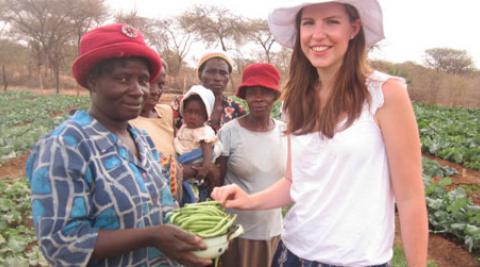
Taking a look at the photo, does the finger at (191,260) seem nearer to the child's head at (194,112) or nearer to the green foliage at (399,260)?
the child's head at (194,112)

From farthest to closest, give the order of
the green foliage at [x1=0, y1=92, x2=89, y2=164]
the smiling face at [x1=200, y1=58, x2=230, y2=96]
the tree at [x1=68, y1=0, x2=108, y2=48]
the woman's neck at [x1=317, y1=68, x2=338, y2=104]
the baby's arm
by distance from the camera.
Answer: the tree at [x1=68, y1=0, x2=108, y2=48], the green foliage at [x1=0, y1=92, x2=89, y2=164], the smiling face at [x1=200, y1=58, x2=230, y2=96], the baby's arm, the woman's neck at [x1=317, y1=68, x2=338, y2=104]

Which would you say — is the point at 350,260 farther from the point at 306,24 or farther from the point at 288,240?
the point at 306,24

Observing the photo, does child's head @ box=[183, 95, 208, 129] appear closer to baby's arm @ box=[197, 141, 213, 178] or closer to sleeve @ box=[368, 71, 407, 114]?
baby's arm @ box=[197, 141, 213, 178]

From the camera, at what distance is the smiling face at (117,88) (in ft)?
5.43

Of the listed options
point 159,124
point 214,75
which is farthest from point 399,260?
point 159,124

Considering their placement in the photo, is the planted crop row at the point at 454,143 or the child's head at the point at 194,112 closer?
the child's head at the point at 194,112

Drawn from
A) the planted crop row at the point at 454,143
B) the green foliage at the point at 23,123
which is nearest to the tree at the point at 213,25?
the green foliage at the point at 23,123

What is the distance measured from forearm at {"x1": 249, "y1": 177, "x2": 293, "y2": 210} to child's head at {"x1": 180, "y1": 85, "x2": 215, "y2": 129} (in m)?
1.12

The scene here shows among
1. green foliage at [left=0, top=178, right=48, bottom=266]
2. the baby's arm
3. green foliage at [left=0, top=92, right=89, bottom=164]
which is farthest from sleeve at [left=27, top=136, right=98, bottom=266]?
green foliage at [left=0, top=92, right=89, bottom=164]

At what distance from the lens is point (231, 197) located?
7.22ft

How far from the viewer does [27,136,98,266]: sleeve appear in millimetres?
1403

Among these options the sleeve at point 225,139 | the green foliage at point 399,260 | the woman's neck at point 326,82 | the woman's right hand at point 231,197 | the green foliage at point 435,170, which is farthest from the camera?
the green foliage at point 435,170

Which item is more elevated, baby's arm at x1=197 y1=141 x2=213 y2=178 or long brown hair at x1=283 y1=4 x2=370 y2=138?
long brown hair at x1=283 y1=4 x2=370 y2=138

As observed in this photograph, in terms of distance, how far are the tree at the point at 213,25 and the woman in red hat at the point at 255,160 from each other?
38814 mm
